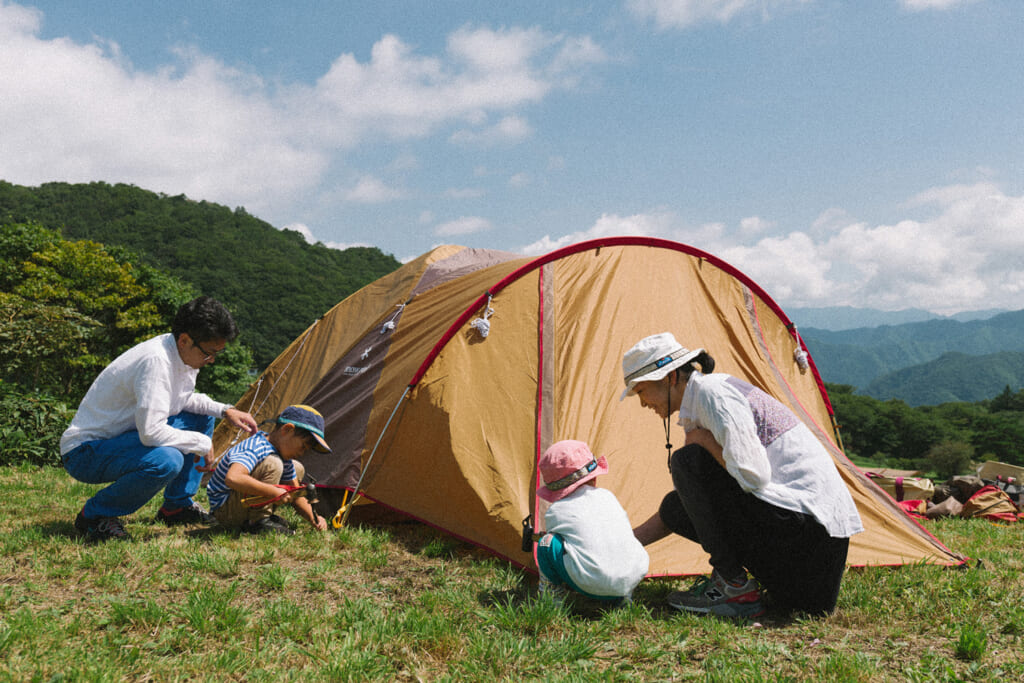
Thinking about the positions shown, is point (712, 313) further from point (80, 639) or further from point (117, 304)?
point (117, 304)

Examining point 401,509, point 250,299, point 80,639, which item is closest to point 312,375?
point 401,509

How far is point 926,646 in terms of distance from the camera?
9.30 feet

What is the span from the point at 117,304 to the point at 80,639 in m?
29.4

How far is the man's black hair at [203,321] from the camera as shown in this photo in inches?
159

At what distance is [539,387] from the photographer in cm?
429

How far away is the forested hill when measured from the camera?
44281 mm

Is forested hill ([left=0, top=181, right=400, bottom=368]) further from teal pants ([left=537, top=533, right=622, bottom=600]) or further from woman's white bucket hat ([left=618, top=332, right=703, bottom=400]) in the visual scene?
woman's white bucket hat ([left=618, top=332, right=703, bottom=400])

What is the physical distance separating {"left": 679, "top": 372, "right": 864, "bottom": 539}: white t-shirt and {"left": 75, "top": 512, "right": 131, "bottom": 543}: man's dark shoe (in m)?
3.62

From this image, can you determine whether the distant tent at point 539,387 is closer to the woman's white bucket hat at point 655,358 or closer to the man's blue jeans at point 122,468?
the woman's white bucket hat at point 655,358

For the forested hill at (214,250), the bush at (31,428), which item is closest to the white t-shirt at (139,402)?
the bush at (31,428)

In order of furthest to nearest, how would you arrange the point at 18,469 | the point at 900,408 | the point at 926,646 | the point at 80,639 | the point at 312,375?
the point at 900,408 → the point at 18,469 → the point at 312,375 → the point at 926,646 → the point at 80,639

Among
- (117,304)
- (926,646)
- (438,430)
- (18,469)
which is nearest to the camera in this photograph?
(926,646)

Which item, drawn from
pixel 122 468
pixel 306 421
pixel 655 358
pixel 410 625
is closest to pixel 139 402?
pixel 122 468

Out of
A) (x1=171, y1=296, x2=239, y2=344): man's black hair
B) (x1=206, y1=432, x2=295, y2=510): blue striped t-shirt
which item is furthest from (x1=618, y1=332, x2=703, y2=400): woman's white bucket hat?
(x1=206, y1=432, x2=295, y2=510): blue striped t-shirt
